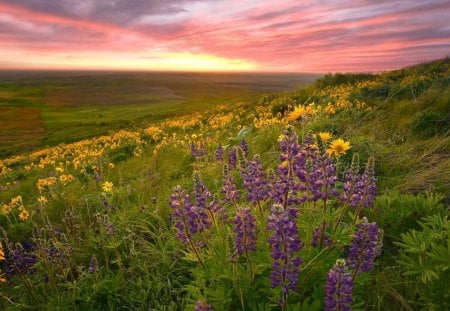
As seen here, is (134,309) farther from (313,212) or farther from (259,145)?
(259,145)

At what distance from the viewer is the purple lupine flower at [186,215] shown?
2.47 meters

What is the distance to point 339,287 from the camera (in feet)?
5.98

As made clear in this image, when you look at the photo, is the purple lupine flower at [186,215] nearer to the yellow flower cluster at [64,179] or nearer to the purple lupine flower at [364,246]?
the purple lupine flower at [364,246]

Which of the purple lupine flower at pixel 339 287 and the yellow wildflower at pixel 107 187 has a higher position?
the purple lupine flower at pixel 339 287

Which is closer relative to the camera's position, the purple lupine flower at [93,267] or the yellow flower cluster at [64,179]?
the purple lupine flower at [93,267]

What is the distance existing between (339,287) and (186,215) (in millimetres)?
1114

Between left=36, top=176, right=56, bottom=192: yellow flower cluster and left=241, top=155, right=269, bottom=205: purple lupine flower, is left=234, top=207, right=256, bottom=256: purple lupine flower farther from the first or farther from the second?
left=36, top=176, right=56, bottom=192: yellow flower cluster

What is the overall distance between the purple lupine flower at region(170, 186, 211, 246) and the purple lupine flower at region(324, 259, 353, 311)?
3.24 feet

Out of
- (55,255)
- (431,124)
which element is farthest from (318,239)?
(431,124)

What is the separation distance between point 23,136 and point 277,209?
78.4 meters

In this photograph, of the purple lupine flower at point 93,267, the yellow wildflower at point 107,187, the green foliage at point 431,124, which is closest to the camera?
the purple lupine flower at point 93,267

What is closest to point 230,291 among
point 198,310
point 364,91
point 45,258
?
point 198,310

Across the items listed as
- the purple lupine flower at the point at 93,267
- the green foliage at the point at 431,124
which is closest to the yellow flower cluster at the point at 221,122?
the green foliage at the point at 431,124

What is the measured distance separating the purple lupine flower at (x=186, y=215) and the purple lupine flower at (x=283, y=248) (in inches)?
27.2
